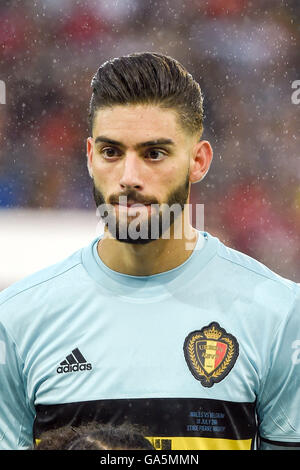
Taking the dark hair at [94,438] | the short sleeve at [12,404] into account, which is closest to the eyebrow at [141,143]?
the short sleeve at [12,404]

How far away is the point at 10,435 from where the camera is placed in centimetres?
262

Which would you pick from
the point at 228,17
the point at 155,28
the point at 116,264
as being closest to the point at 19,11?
the point at 155,28

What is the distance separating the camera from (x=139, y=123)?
2.41 meters

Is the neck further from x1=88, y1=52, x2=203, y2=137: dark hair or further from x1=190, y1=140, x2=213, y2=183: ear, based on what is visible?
x1=88, y1=52, x2=203, y2=137: dark hair

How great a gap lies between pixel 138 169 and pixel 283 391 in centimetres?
91

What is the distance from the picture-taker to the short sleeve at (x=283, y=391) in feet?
8.10

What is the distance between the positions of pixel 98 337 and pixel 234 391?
49 cm

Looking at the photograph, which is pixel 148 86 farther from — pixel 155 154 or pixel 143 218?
pixel 143 218

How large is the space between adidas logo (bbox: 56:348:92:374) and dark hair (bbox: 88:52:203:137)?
2.61 feet

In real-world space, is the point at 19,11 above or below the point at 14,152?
above
